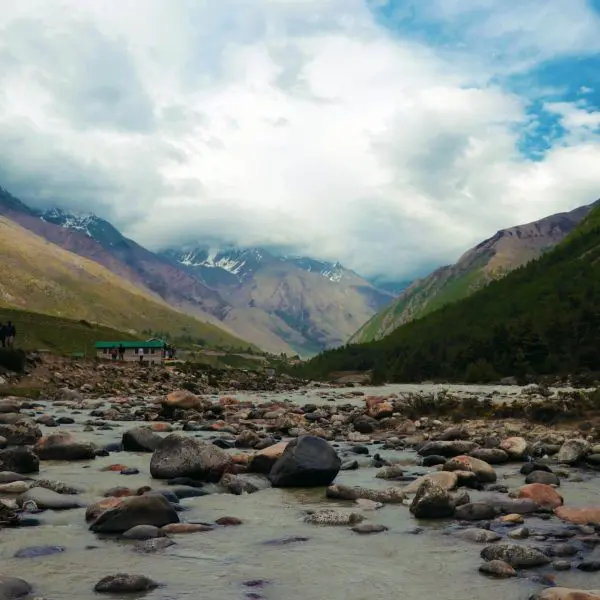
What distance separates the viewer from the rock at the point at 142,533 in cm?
1255

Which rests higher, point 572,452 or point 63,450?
point 572,452

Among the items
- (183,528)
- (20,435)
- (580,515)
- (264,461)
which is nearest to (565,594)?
(580,515)

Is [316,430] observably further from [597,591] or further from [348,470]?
[597,591]

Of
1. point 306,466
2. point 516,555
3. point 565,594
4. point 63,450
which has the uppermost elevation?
point 565,594

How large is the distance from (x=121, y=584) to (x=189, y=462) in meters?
9.96

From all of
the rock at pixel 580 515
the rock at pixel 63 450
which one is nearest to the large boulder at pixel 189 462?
the rock at pixel 63 450

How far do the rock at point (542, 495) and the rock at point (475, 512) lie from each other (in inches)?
67.6

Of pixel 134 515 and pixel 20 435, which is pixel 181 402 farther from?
pixel 134 515

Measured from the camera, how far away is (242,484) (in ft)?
59.6

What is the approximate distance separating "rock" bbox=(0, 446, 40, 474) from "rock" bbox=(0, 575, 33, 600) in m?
10.7

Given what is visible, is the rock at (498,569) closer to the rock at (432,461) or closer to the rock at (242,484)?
the rock at (242,484)

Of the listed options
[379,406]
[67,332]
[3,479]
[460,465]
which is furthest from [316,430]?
[67,332]

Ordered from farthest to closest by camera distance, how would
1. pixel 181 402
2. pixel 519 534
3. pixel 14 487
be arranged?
pixel 181 402, pixel 14 487, pixel 519 534

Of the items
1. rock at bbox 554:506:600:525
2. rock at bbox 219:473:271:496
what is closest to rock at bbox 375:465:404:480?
rock at bbox 219:473:271:496
